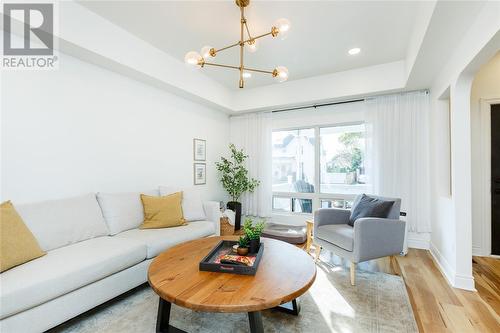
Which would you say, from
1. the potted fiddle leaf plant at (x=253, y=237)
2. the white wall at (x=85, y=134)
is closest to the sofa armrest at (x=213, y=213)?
the white wall at (x=85, y=134)

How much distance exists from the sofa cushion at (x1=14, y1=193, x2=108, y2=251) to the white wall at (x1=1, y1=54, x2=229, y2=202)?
249mm

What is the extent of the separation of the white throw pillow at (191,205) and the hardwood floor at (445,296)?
1.79 m

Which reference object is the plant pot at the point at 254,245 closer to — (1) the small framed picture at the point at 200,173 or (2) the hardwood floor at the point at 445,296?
(2) the hardwood floor at the point at 445,296

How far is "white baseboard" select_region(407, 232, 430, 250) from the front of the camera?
133 inches

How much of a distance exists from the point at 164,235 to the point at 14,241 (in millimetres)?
1093

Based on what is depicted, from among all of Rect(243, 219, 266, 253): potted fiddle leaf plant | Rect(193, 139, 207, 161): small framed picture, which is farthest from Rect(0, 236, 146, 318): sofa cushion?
Rect(193, 139, 207, 161): small framed picture

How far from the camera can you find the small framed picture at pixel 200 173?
4027 mm

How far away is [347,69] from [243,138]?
7.02 feet

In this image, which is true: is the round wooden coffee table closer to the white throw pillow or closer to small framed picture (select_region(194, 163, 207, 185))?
the white throw pillow

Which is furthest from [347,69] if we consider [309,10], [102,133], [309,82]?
[102,133]

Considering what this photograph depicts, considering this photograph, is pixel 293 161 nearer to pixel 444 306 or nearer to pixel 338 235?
pixel 338 235

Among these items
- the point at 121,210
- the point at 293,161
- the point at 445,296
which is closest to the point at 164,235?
the point at 121,210

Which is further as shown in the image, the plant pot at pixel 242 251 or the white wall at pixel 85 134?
the white wall at pixel 85 134

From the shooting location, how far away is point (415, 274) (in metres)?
2.56
